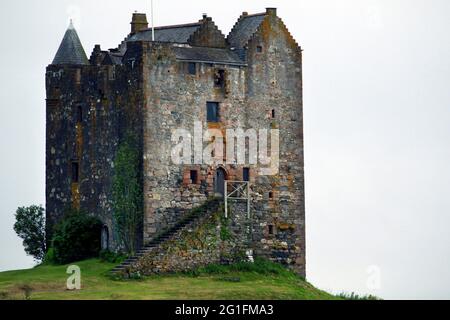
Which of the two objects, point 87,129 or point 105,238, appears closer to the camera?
point 105,238

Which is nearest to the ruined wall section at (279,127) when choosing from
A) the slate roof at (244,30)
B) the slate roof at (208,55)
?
the slate roof at (244,30)

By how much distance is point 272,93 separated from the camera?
114375 millimetres

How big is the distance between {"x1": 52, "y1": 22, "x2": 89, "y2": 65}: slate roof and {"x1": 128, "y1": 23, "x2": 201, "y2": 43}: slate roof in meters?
2.90

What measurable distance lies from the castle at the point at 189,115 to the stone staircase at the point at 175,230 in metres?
0.35

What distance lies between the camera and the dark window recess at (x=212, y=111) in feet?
370

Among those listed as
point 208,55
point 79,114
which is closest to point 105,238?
point 79,114

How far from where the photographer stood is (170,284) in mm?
106188

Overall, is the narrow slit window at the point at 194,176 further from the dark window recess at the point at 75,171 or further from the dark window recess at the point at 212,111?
the dark window recess at the point at 75,171

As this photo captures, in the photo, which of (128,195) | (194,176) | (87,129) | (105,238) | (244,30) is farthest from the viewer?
(87,129)

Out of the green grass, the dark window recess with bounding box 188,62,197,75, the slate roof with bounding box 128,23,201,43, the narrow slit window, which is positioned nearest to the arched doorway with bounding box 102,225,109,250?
the green grass

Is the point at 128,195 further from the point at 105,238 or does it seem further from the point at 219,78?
the point at 219,78

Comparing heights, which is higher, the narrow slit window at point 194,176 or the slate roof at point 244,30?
the slate roof at point 244,30

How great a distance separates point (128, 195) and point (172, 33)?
31.4 ft
